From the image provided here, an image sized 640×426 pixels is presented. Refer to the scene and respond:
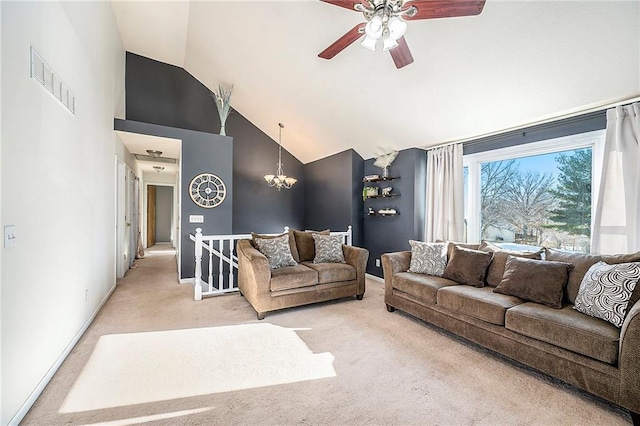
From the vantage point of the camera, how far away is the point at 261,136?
267 inches

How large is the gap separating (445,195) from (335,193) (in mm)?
2414

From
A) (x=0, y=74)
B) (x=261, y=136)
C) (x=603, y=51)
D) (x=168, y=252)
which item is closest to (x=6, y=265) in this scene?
(x=0, y=74)

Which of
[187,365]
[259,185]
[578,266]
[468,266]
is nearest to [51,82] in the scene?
[187,365]

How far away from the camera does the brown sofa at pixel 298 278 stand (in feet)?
10.7

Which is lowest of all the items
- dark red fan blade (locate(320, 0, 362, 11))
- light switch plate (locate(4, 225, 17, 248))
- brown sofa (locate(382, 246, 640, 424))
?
brown sofa (locate(382, 246, 640, 424))

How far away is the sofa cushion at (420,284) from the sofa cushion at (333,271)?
0.67 metres

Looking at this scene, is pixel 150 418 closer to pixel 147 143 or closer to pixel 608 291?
pixel 608 291

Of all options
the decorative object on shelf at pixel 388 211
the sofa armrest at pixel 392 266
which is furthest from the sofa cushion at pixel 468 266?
the decorative object on shelf at pixel 388 211

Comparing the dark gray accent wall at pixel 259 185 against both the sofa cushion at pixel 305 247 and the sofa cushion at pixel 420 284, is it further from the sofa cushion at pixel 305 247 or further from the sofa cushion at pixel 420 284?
the sofa cushion at pixel 420 284

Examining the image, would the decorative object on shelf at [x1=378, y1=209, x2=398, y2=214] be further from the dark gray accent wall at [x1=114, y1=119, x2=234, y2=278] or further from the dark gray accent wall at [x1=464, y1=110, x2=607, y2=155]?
the dark gray accent wall at [x1=114, y1=119, x2=234, y2=278]

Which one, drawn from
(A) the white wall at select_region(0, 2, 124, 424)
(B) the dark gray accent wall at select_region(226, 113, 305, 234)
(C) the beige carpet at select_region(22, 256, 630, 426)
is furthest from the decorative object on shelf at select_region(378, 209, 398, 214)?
(A) the white wall at select_region(0, 2, 124, 424)

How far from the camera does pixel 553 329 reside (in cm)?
201

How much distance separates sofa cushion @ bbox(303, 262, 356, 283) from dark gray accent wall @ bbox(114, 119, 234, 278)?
2117 millimetres

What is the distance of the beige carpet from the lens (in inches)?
66.9
